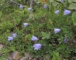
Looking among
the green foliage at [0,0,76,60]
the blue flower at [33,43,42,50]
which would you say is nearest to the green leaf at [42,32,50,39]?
the green foliage at [0,0,76,60]

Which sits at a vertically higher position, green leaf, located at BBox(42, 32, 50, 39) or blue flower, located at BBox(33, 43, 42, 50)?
green leaf, located at BBox(42, 32, 50, 39)

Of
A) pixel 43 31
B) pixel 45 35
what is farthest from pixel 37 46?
pixel 43 31

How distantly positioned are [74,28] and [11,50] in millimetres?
783

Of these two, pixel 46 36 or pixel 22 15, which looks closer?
pixel 46 36

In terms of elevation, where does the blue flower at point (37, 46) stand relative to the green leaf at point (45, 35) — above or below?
below

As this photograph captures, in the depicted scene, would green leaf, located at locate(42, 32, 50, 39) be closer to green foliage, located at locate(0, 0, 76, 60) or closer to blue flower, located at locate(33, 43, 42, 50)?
green foliage, located at locate(0, 0, 76, 60)

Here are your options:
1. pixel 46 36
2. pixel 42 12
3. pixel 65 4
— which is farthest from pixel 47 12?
pixel 46 36

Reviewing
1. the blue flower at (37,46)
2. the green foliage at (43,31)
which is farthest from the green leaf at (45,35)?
the blue flower at (37,46)

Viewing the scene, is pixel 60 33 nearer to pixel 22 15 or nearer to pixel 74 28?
pixel 74 28

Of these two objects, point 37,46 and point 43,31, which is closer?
point 37,46

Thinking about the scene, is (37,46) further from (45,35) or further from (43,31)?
(43,31)

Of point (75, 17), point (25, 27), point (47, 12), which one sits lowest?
point (25, 27)

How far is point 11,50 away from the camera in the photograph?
8.59 ft

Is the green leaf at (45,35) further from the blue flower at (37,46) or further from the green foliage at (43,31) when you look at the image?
the blue flower at (37,46)
